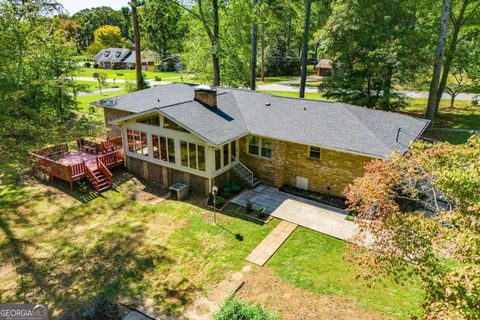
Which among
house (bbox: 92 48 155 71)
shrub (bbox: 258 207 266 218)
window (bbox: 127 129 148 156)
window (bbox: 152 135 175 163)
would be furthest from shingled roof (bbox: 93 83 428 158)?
house (bbox: 92 48 155 71)

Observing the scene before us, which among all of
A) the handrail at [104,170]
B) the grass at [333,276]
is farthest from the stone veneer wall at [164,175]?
the grass at [333,276]

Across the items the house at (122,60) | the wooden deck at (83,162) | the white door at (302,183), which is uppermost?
the house at (122,60)

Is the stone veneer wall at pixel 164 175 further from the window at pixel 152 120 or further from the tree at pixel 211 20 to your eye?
the tree at pixel 211 20

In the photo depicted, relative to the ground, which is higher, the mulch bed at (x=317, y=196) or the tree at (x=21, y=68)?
the tree at (x=21, y=68)

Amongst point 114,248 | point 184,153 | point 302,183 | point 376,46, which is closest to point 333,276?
point 302,183

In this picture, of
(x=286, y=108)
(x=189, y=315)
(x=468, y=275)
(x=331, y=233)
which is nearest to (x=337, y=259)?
(x=331, y=233)

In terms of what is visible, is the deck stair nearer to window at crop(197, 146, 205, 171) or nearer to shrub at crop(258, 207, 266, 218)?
window at crop(197, 146, 205, 171)

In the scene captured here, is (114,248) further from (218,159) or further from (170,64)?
(170,64)
